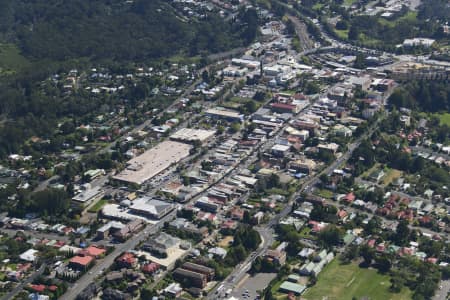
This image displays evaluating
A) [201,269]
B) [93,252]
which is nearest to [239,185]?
[201,269]

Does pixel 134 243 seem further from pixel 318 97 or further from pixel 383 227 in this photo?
pixel 318 97

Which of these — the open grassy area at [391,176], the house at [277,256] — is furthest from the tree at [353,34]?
the house at [277,256]

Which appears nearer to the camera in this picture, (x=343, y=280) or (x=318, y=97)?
(x=343, y=280)

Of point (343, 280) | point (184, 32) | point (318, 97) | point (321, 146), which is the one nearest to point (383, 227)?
point (343, 280)

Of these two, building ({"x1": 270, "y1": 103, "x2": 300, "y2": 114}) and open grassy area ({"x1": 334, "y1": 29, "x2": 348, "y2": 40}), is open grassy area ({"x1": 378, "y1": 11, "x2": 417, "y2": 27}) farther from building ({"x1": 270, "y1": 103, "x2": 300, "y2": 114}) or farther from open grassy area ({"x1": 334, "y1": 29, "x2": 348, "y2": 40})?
building ({"x1": 270, "y1": 103, "x2": 300, "y2": 114})

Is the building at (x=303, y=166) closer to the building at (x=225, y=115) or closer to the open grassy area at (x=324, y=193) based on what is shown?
→ the open grassy area at (x=324, y=193)

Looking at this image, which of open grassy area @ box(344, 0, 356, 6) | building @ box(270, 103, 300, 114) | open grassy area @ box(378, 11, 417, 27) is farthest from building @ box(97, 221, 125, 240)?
A: open grassy area @ box(344, 0, 356, 6)

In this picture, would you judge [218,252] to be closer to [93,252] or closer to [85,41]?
[93,252]
